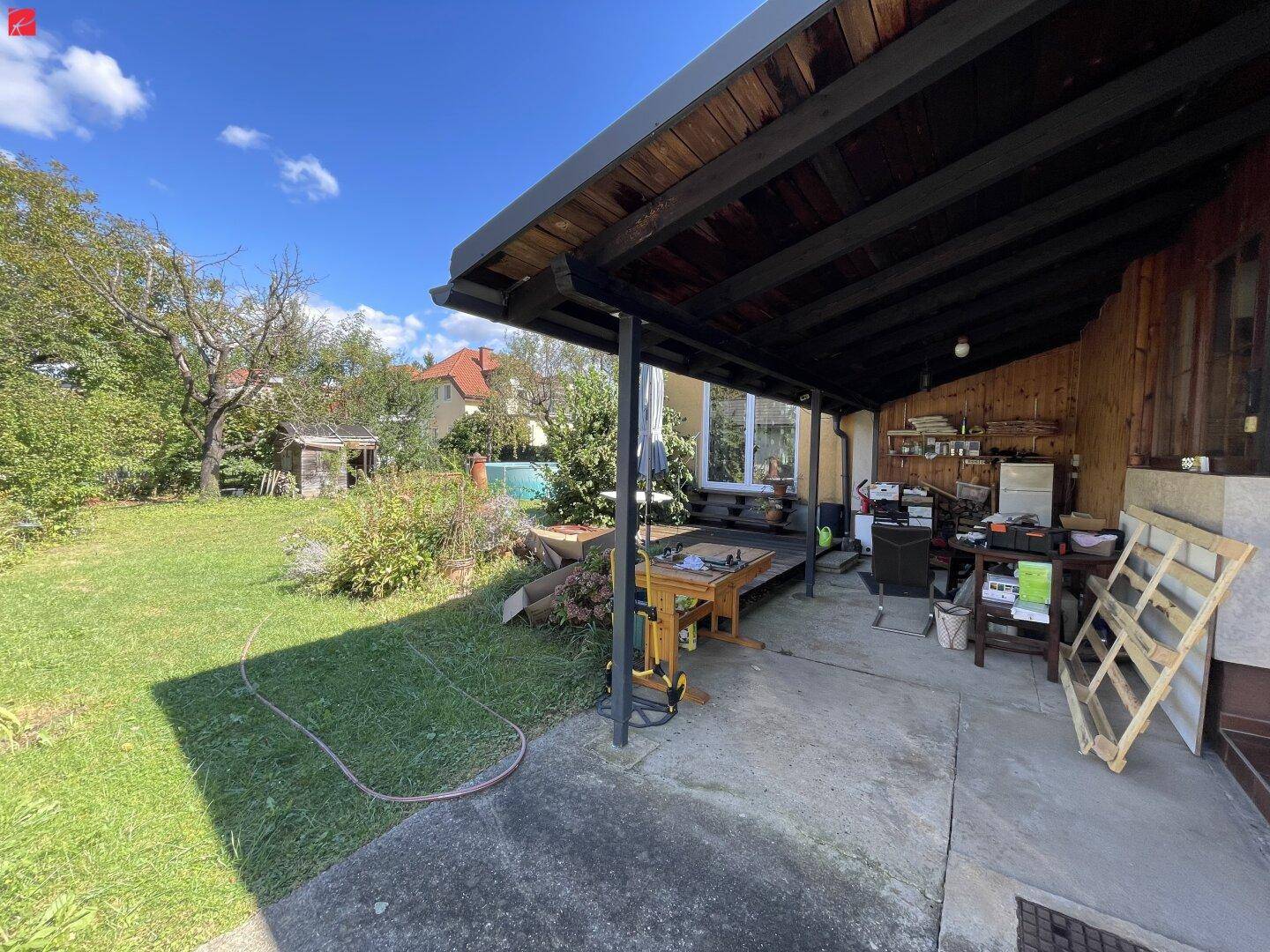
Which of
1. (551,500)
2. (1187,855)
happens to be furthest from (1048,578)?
(551,500)

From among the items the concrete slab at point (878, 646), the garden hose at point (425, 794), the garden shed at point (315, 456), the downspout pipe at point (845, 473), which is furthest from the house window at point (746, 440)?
the garden shed at point (315, 456)

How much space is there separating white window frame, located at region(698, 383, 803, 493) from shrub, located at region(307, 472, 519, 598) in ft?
12.6

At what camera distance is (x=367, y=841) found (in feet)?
6.41

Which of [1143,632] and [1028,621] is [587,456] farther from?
[1143,632]

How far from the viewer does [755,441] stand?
8.20m

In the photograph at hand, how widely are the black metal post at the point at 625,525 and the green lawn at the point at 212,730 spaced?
55cm

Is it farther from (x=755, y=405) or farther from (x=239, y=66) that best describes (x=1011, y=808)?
(x=239, y=66)

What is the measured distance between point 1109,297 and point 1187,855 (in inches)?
199

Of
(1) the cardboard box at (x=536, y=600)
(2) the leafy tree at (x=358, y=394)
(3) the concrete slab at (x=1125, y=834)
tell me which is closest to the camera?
(3) the concrete slab at (x=1125, y=834)

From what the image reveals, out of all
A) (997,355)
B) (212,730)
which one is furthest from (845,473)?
(212,730)

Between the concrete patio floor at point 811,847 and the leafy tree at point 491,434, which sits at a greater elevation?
the leafy tree at point 491,434

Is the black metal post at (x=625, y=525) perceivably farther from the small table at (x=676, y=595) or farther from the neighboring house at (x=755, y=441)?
the neighboring house at (x=755, y=441)

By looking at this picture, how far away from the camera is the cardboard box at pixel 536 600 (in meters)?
4.18

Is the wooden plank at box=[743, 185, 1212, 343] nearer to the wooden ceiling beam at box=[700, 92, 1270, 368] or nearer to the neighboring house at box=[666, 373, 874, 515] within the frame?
the wooden ceiling beam at box=[700, 92, 1270, 368]
